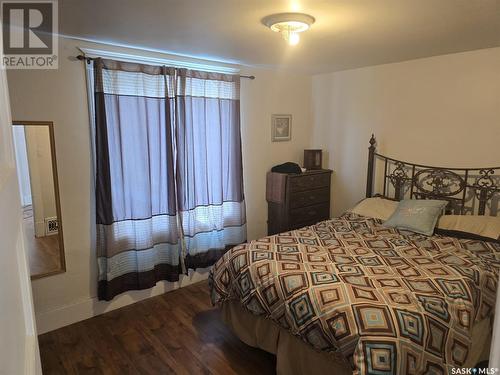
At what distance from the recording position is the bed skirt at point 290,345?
6.25 ft

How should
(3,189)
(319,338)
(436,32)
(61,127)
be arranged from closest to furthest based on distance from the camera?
(3,189), (319,338), (436,32), (61,127)

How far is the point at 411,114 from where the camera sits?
11.2 feet

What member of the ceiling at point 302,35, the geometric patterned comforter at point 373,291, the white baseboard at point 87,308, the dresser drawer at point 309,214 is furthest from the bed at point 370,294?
the ceiling at point 302,35

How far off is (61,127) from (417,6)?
257 centimetres

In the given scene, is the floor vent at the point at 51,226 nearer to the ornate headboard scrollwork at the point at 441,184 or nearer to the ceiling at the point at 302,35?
the ceiling at the point at 302,35

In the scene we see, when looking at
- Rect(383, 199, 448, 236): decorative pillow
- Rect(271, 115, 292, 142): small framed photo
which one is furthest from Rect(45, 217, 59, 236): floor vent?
Rect(383, 199, 448, 236): decorative pillow

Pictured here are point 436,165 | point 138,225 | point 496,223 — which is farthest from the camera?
point 436,165

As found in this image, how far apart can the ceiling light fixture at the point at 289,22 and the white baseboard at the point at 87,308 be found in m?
2.53

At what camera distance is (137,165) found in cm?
292

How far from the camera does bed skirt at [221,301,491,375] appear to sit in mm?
Result: 1906

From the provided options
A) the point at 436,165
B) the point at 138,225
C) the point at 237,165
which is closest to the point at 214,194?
the point at 237,165

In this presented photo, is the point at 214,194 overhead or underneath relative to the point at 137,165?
underneath

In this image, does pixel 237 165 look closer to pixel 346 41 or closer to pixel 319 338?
pixel 346 41

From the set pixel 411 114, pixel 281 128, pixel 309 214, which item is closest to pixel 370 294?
pixel 309 214
